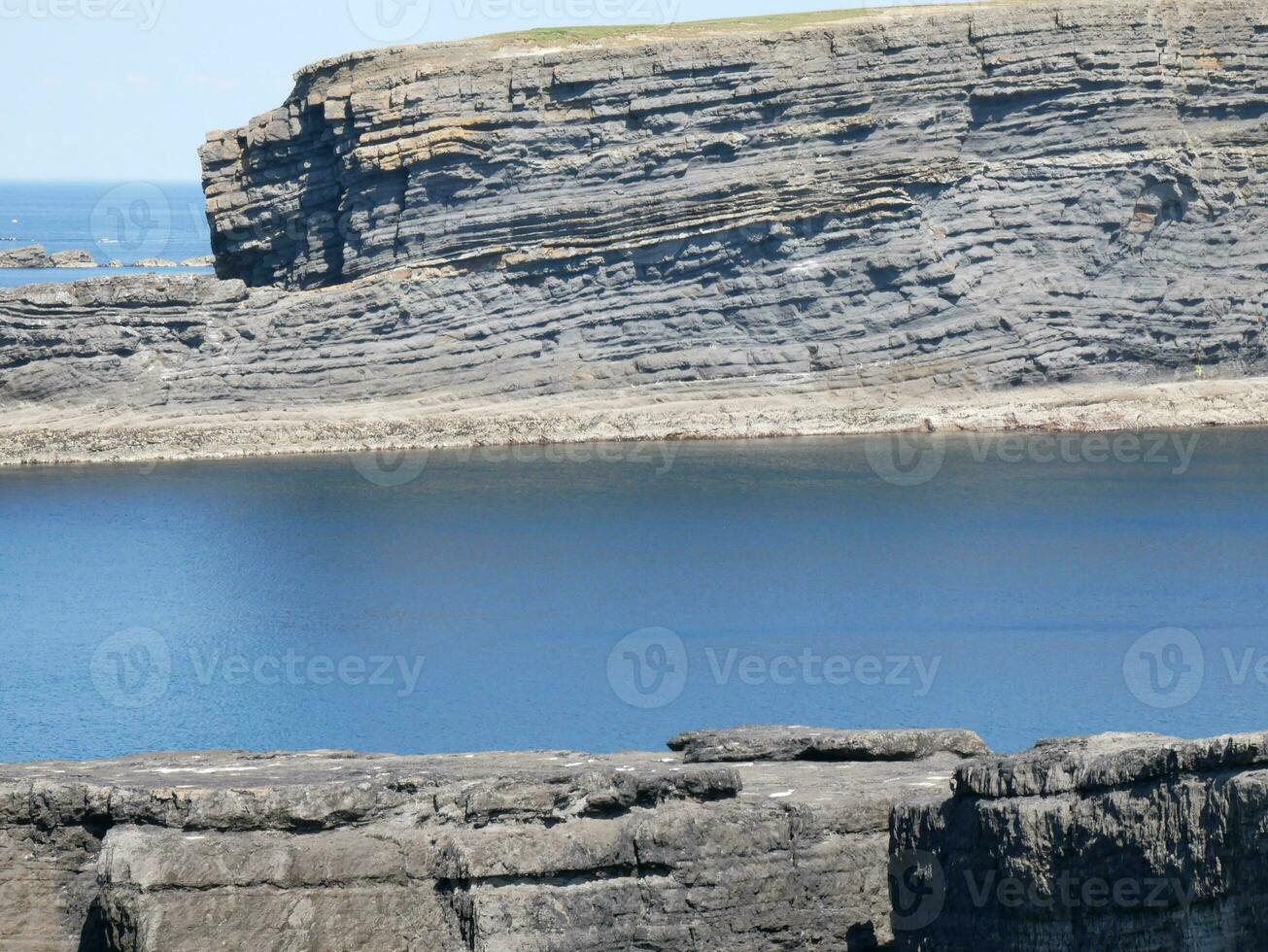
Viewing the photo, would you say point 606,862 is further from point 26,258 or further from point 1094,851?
point 26,258

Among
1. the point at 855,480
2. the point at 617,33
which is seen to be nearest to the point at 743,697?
the point at 855,480

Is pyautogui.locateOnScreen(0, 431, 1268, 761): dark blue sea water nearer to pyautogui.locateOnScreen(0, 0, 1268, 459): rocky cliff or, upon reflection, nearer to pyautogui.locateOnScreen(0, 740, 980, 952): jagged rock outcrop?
pyautogui.locateOnScreen(0, 0, 1268, 459): rocky cliff

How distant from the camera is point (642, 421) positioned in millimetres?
58281

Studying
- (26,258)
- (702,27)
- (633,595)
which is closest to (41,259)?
(26,258)

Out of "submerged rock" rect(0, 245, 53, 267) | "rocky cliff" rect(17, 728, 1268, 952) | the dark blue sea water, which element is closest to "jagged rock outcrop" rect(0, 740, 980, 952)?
"rocky cliff" rect(17, 728, 1268, 952)

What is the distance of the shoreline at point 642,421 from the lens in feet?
189

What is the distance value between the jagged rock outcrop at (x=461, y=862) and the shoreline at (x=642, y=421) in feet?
146

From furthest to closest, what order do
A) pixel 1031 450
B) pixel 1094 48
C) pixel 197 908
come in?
pixel 1094 48 → pixel 1031 450 → pixel 197 908

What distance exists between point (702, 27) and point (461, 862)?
174ft

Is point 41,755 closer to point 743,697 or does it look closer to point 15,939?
point 743,697

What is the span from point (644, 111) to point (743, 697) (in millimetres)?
33520

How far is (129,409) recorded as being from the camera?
60.4 meters

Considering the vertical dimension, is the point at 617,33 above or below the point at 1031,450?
above

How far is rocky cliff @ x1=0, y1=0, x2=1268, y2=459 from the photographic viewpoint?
59.3 meters
